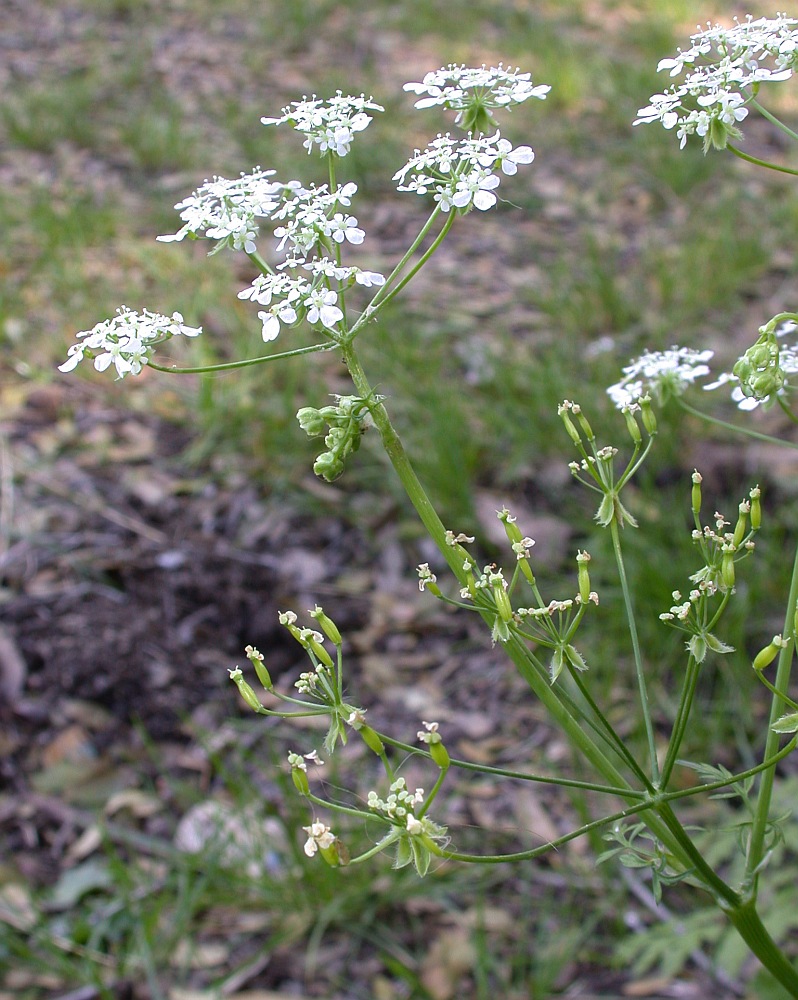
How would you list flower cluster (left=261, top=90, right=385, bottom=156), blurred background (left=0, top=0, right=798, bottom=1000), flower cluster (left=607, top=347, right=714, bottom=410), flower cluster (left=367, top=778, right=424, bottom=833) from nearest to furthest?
flower cluster (left=367, top=778, right=424, bottom=833), flower cluster (left=261, top=90, right=385, bottom=156), flower cluster (left=607, top=347, right=714, bottom=410), blurred background (left=0, top=0, right=798, bottom=1000)

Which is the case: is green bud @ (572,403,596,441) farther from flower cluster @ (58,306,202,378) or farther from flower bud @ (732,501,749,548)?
flower cluster @ (58,306,202,378)

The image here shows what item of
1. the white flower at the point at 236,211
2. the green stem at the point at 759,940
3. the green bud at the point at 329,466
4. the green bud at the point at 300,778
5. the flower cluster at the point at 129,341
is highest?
the white flower at the point at 236,211

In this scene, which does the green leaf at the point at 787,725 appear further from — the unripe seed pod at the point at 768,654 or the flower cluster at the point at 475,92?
the flower cluster at the point at 475,92

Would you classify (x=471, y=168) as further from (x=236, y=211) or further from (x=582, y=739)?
(x=582, y=739)

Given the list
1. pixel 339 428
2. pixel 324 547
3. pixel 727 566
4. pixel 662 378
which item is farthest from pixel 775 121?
pixel 324 547

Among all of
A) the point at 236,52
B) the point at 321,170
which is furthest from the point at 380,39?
the point at 321,170

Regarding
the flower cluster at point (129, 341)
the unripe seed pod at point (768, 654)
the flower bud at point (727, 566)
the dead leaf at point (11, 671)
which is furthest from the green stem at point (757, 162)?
the dead leaf at point (11, 671)

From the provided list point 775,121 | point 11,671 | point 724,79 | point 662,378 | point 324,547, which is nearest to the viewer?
point 724,79

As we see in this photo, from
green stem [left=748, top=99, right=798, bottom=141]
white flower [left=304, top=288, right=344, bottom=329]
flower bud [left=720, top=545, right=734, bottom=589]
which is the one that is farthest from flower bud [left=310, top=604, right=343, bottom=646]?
green stem [left=748, top=99, right=798, bottom=141]

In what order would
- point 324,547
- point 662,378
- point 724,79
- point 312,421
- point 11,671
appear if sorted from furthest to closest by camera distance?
point 324,547, point 11,671, point 662,378, point 724,79, point 312,421
